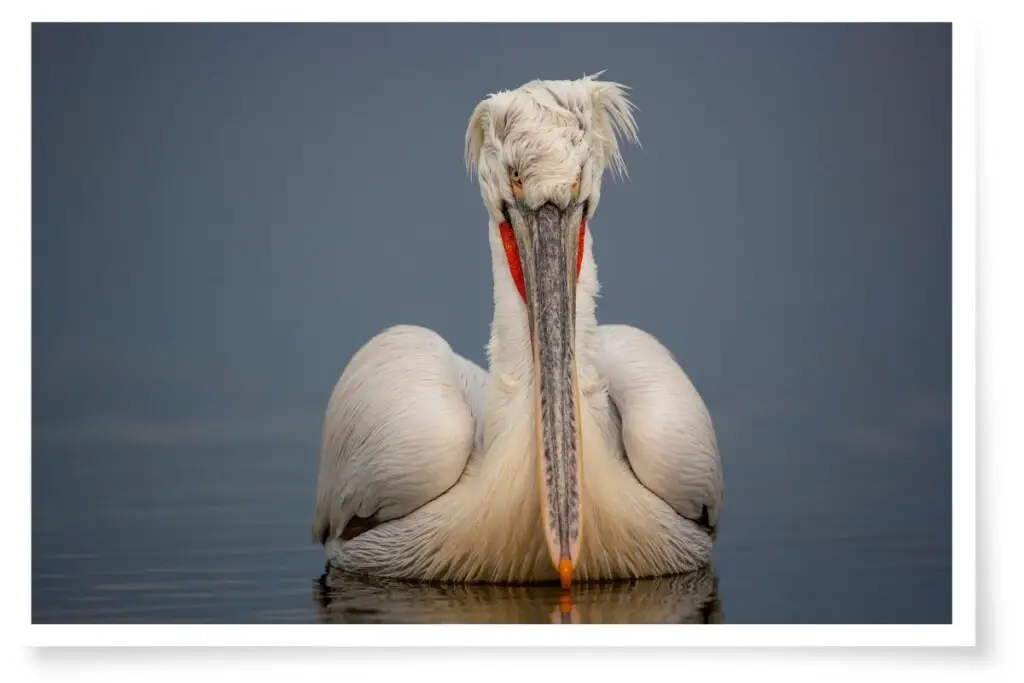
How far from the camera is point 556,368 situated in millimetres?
7441

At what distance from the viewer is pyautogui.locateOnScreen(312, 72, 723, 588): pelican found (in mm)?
7449

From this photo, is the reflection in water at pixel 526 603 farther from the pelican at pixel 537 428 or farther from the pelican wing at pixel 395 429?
the pelican wing at pixel 395 429

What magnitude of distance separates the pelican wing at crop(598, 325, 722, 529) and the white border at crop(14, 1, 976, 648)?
57 cm

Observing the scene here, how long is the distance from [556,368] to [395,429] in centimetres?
67

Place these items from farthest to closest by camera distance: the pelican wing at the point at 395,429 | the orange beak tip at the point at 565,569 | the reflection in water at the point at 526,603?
the pelican wing at the point at 395,429 < the reflection in water at the point at 526,603 < the orange beak tip at the point at 565,569

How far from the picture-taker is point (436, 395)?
7.95m

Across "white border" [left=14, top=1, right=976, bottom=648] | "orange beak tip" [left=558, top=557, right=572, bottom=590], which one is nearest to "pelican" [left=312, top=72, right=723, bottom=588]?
"orange beak tip" [left=558, top=557, right=572, bottom=590]

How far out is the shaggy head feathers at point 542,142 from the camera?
7434 millimetres
